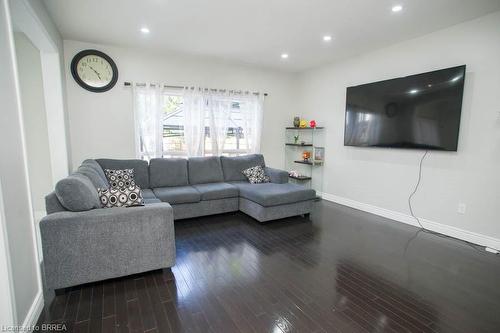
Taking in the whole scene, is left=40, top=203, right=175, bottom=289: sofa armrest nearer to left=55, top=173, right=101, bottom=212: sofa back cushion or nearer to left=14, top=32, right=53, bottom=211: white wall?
left=55, top=173, right=101, bottom=212: sofa back cushion

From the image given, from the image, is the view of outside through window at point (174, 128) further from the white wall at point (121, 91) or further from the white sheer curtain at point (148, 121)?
the white wall at point (121, 91)

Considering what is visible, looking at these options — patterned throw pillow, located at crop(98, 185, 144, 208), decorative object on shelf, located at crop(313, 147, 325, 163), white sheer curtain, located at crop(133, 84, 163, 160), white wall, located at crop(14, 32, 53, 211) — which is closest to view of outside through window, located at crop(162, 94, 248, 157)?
white sheer curtain, located at crop(133, 84, 163, 160)

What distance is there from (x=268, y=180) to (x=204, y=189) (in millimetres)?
1208

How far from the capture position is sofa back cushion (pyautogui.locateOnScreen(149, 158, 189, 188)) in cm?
410

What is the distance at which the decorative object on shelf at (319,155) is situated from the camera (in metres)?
5.20

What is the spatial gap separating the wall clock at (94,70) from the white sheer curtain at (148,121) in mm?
397

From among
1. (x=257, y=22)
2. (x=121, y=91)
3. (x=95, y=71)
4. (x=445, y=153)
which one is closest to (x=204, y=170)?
(x=121, y=91)

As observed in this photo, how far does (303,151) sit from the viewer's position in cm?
568

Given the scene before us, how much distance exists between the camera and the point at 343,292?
2.11 m

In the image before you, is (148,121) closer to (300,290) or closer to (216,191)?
(216,191)

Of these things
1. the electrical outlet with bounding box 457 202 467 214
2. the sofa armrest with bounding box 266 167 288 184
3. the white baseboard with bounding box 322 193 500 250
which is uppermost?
the sofa armrest with bounding box 266 167 288 184

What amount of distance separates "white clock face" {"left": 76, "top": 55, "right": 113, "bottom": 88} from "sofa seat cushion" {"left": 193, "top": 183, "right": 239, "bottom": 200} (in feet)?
7.34

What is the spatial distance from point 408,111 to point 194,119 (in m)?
3.46

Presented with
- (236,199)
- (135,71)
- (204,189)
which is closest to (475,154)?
(236,199)
